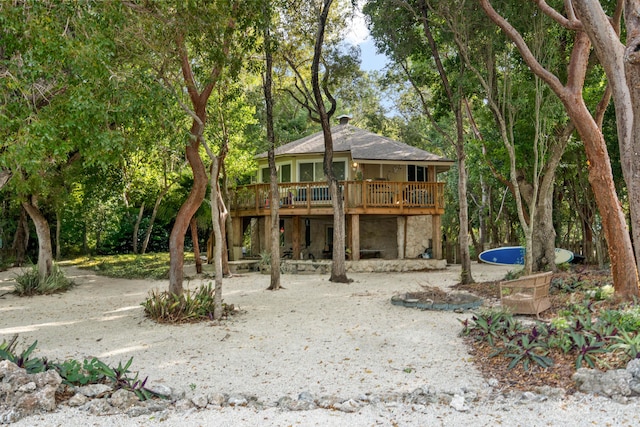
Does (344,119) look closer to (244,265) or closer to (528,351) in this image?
(244,265)

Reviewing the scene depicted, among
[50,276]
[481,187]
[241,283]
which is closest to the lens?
[50,276]

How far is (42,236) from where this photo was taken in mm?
15180

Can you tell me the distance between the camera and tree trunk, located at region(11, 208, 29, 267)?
21531 mm

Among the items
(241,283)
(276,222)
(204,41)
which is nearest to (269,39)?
(204,41)

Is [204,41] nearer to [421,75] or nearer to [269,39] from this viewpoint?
[269,39]

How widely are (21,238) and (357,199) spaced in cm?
1514

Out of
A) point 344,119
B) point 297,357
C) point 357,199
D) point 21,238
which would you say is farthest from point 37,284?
point 344,119

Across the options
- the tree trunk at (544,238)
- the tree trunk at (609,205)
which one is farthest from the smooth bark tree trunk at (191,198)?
the tree trunk at (544,238)

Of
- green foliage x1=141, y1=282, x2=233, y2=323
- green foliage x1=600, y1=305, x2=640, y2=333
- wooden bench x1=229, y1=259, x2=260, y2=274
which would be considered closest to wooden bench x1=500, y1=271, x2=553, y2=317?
green foliage x1=600, y1=305, x2=640, y2=333

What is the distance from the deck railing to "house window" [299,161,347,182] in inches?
56.7

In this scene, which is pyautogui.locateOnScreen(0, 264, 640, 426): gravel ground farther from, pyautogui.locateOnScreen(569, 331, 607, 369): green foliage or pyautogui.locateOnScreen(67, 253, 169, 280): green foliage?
pyautogui.locateOnScreen(67, 253, 169, 280): green foliage

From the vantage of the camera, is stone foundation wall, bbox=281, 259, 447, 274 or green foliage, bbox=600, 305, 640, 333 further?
stone foundation wall, bbox=281, 259, 447, 274

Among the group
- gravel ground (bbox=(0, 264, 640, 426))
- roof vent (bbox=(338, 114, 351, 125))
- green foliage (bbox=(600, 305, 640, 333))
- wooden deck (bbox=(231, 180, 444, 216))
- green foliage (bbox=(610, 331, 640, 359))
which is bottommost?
gravel ground (bbox=(0, 264, 640, 426))

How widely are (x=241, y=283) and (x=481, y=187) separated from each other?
16.2 m
